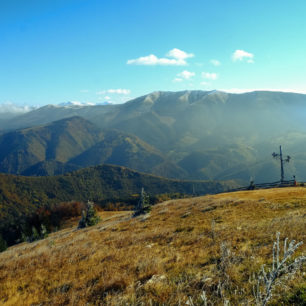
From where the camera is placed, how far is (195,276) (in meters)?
6.91

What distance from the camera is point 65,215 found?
11612 cm

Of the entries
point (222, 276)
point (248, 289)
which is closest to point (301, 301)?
point (248, 289)

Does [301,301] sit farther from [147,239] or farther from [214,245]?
[147,239]

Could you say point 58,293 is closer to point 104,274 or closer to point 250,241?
point 104,274

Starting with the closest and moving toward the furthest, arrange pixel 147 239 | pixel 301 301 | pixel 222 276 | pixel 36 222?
pixel 301 301
pixel 222 276
pixel 147 239
pixel 36 222

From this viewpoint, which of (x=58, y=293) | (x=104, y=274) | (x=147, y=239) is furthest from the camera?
(x=147, y=239)

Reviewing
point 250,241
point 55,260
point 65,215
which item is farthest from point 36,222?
point 250,241

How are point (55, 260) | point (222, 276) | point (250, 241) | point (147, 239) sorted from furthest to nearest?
point (147, 239) → point (55, 260) → point (250, 241) → point (222, 276)

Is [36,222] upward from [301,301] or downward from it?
downward

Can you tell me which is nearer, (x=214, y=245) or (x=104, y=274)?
(x=104, y=274)

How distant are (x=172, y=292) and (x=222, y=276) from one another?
1.69m

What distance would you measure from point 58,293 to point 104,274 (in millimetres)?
1688

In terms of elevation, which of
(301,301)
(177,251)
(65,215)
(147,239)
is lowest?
(65,215)

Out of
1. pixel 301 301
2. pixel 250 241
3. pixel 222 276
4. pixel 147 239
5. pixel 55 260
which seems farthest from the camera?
pixel 147 239
